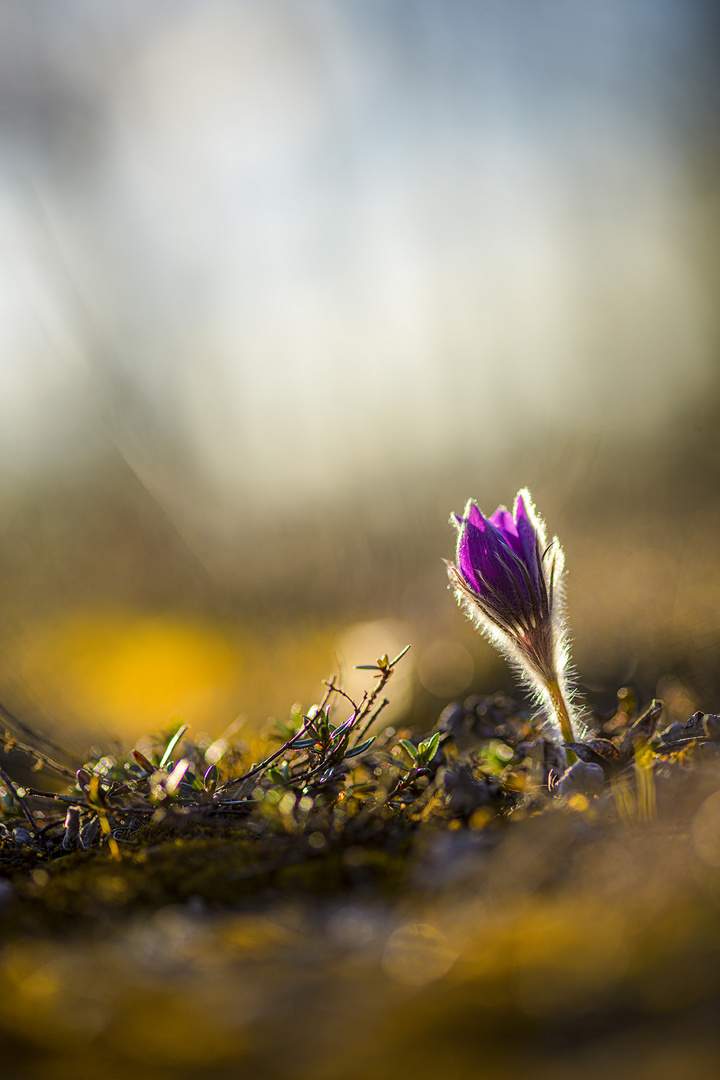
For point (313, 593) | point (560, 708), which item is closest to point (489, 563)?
point (560, 708)

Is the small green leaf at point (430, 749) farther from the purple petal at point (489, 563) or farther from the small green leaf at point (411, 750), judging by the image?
the purple petal at point (489, 563)

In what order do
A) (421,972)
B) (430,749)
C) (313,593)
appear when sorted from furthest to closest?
(313,593), (430,749), (421,972)

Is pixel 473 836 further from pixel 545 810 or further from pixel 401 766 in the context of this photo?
pixel 401 766

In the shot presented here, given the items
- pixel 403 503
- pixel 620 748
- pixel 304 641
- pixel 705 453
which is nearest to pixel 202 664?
pixel 304 641

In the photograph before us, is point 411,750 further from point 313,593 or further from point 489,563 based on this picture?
point 313,593

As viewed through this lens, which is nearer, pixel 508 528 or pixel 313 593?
pixel 508 528

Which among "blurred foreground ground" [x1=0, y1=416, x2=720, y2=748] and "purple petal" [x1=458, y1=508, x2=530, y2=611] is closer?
"purple petal" [x1=458, y1=508, x2=530, y2=611]

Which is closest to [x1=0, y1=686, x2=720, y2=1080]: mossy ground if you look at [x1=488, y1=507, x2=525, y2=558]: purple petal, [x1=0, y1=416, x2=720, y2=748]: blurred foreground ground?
[x1=488, y1=507, x2=525, y2=558]: purple petal

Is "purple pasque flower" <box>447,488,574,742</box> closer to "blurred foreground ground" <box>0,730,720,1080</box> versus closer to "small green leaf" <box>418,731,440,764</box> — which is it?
"small green leaf" <box>418,731,440,764</box>
